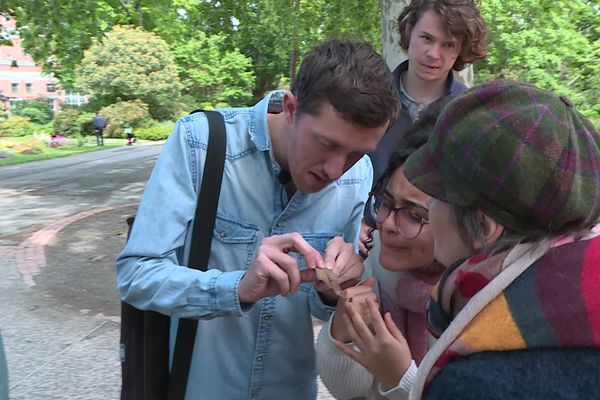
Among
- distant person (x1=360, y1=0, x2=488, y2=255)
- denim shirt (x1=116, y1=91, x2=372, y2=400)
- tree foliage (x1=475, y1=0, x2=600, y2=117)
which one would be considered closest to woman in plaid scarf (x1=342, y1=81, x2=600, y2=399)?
denim shirt (x1=116, y1=91, x2=372, y2=400)

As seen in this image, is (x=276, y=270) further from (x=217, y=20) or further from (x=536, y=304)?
(x=217, y=20)

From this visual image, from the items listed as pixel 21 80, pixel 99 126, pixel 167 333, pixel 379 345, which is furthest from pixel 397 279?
pixel 21 80

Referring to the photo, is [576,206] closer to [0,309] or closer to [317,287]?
[317,287]

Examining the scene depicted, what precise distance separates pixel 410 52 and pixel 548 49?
20801mm

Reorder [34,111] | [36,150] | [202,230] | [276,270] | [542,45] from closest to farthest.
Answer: [276,270]
[202,230]
[542,45]
[36,150]
[34,111]

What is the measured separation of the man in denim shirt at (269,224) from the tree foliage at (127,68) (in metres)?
34.5

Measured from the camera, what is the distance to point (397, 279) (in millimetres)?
1681

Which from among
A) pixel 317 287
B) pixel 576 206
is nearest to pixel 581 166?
pixel 576 206

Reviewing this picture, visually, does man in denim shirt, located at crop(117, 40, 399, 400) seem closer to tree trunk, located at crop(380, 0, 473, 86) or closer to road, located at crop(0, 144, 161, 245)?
tree trunk, located at crop(380, 0, 473, 86)

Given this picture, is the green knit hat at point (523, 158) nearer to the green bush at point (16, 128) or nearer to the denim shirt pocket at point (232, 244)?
the denim shirt pocket at point (232, 244)

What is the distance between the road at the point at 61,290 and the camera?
14.1 feet

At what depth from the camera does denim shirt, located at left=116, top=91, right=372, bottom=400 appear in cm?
150

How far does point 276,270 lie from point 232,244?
11.6 inches

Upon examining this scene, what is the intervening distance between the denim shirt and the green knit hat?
0.69 metres
